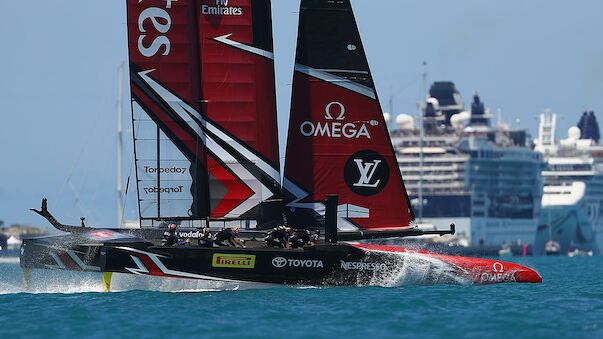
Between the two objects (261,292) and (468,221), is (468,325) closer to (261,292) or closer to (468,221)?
(261,292)

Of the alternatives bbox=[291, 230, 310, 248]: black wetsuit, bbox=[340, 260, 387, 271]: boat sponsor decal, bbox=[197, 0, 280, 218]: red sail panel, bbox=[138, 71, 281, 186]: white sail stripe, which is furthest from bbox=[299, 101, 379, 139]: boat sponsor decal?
bbox=[340, 260, 387, 271]: boat sponsor decal

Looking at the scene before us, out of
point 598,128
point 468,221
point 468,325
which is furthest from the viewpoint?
point 598,128

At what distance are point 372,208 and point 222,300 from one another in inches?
198

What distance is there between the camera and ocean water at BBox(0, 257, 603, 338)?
22047mm

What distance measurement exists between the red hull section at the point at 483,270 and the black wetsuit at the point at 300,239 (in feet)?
5.54

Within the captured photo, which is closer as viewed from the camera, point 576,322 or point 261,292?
point 576,322

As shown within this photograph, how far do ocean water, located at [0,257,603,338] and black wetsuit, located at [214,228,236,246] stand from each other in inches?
32.8

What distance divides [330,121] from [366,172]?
51.1 inches

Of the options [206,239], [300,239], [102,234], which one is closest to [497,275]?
[300,239]

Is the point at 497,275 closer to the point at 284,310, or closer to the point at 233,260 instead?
the point at 233,260

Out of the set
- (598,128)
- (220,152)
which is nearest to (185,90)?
(220,152)

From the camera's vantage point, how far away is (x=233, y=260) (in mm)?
27656

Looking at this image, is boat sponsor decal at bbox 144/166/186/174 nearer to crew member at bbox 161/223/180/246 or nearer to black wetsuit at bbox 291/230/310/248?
crew member at bbox 161/223/180/246

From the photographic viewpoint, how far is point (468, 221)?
12175 centimetres
